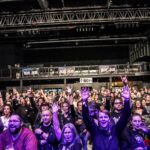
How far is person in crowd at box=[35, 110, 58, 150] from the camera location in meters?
5.51

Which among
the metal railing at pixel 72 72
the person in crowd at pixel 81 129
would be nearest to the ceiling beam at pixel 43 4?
the metal railing at pixel 72 72

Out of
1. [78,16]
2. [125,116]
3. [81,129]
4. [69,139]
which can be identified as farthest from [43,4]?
[69,139]

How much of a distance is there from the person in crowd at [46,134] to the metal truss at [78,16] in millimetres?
17151

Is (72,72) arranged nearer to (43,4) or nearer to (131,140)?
(43,4)

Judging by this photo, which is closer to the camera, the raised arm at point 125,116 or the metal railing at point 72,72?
the raised arm at point 125,116

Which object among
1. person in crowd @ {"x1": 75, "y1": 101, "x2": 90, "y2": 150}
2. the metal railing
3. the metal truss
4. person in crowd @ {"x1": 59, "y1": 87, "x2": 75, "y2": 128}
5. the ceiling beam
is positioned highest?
the ceiling beam

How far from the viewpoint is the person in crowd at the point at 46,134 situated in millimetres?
5512

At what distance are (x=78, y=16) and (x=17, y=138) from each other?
1885cm

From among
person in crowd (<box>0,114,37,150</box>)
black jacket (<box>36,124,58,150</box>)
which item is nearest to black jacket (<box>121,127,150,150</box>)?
black jacket (<box>36,124,58,150</box>)

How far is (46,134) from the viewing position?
5617 millimetres

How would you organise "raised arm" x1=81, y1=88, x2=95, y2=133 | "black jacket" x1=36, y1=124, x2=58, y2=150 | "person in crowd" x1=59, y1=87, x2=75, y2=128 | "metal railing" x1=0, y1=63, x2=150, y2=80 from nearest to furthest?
1. "raised arm" x1=81, y1=88, x2=95, y2=133
2. "black jacket" x1=36, y1=124, x2=58, y2=150
3. "person in crowd" x1=59, y1=87, x2=75, y2=128
4. "metal railing" x1=0, y1=63, x2=150, y2=80

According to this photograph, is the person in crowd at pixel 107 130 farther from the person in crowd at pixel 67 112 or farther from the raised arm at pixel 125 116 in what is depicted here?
the person in crowd at pixel 67 112

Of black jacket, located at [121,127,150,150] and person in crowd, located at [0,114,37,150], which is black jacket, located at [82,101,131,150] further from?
person in crowd, located at [0,114,37,150]

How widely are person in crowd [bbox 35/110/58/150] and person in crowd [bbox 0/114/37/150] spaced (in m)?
0.92
